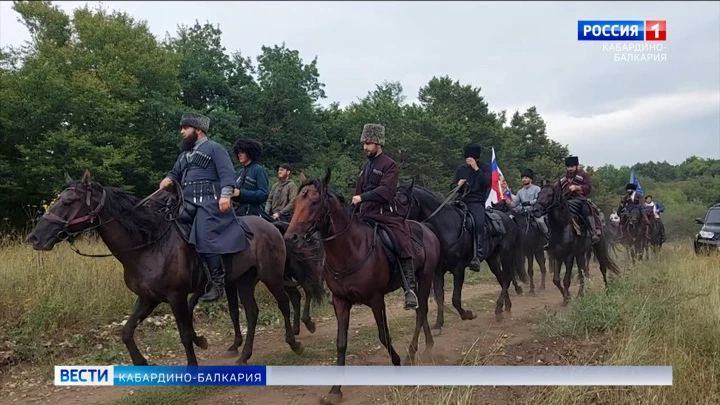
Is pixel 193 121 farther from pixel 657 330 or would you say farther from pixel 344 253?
pixel 657 330

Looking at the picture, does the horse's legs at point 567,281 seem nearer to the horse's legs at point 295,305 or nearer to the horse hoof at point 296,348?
the horse's legs at point 295,305

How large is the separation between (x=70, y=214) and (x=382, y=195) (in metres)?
3.14

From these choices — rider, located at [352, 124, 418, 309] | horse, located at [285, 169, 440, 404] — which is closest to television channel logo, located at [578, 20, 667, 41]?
rider, located at [352, 124, 418, 309]

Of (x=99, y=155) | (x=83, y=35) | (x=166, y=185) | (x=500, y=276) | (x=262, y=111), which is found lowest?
(x=500, y=276)

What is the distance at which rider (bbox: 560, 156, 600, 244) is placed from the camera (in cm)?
1071

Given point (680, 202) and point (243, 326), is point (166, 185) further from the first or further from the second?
point (680, 202)

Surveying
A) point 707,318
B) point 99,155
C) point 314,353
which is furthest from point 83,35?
point 707,318

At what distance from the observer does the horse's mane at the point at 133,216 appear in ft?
A: 18.2

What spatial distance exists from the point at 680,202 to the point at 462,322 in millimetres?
11020

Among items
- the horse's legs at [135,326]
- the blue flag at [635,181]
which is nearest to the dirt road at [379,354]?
the horse's legs at [135,326]

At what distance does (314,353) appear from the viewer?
7.03 m

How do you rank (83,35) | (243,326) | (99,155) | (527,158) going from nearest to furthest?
(243,326)
(99,155)
(83,35)
(527,158)

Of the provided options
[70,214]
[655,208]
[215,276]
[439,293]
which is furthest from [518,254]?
[70,214]

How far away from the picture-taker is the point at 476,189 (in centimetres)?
889
